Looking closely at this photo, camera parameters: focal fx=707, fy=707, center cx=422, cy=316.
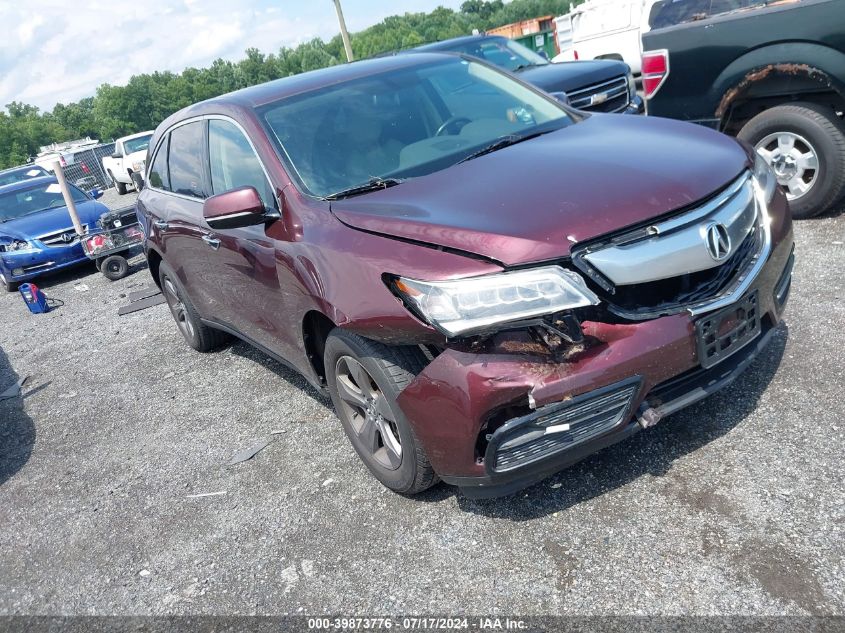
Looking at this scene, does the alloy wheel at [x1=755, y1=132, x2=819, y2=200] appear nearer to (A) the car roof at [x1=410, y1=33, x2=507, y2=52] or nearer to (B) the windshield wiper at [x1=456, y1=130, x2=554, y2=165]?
(B) the windshield wiper at [x1=456, y1=130, x2=554, y2=165]

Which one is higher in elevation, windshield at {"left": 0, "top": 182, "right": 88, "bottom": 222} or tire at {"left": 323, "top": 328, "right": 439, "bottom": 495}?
windshield at {"left": 0, "top": 182, "right": 88, "bottom": 222}

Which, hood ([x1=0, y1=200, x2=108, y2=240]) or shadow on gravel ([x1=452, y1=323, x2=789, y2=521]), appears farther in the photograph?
hood ([x1=0, y1=200, x2=108, y2=240])

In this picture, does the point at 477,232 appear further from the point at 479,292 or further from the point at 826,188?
the point at 826,188

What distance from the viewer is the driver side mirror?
127 inches

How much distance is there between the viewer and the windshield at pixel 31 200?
38.8 feet

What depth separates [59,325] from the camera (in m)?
8.33

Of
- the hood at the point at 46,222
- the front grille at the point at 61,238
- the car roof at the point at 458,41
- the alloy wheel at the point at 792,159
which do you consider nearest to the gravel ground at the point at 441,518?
the alloy wheel at the point at 792,159

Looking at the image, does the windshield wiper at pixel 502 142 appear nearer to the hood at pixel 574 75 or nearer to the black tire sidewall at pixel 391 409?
the black tire sidewall at pixel 391 409

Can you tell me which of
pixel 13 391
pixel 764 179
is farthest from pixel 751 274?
pixel 13 391

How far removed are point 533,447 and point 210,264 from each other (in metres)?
2.71

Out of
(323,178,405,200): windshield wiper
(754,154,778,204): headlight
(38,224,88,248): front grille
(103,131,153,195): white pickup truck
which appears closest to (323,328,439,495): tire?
(323,178,405,200): windshield wiper

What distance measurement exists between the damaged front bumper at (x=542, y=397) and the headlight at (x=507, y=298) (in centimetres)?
10

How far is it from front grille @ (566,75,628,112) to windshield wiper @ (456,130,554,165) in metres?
4.40

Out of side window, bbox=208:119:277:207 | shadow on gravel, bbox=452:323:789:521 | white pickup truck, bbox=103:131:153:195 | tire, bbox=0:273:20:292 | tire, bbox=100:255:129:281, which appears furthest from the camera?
white pickup truck, bbox=103:131:153:195
